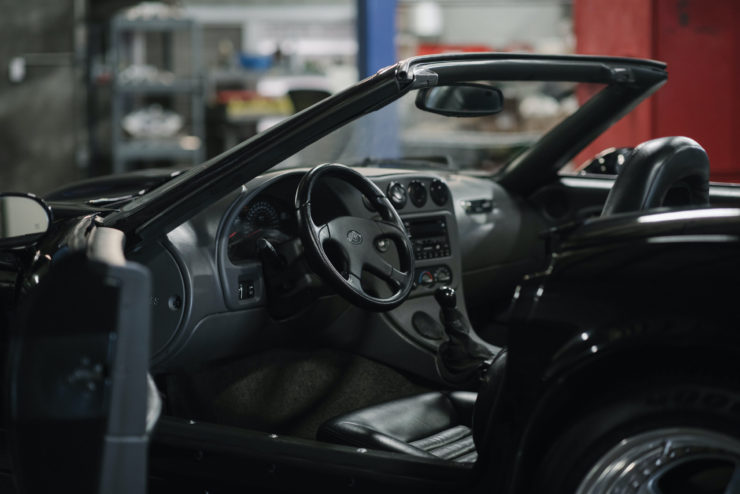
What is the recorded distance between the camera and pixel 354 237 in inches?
102

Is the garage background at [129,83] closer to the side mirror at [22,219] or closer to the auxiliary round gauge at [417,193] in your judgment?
the auxiliary round gauge at [417,193]

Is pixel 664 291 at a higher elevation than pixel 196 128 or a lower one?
lower

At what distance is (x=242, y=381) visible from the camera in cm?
277

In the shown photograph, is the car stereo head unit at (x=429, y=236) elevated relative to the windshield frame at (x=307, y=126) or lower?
lower

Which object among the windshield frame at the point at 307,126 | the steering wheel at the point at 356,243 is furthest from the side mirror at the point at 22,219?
the steering wheel at the point at 356,243

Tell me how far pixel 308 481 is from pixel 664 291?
0.89 meters

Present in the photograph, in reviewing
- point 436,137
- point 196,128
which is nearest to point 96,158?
point 196,128

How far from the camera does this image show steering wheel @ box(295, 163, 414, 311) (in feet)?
7.95

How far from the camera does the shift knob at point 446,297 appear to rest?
9.42ft

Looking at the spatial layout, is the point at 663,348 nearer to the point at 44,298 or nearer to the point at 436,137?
the point at 44,298

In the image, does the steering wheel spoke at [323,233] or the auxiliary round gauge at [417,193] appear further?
the auxiliary round gauge at [417,193]

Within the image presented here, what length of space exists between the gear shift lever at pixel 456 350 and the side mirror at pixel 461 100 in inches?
23.0

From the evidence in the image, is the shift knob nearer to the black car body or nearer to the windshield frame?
the black car body

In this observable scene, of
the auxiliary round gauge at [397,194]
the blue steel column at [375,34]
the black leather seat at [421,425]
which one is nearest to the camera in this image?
the black leather seat at [421,425]
